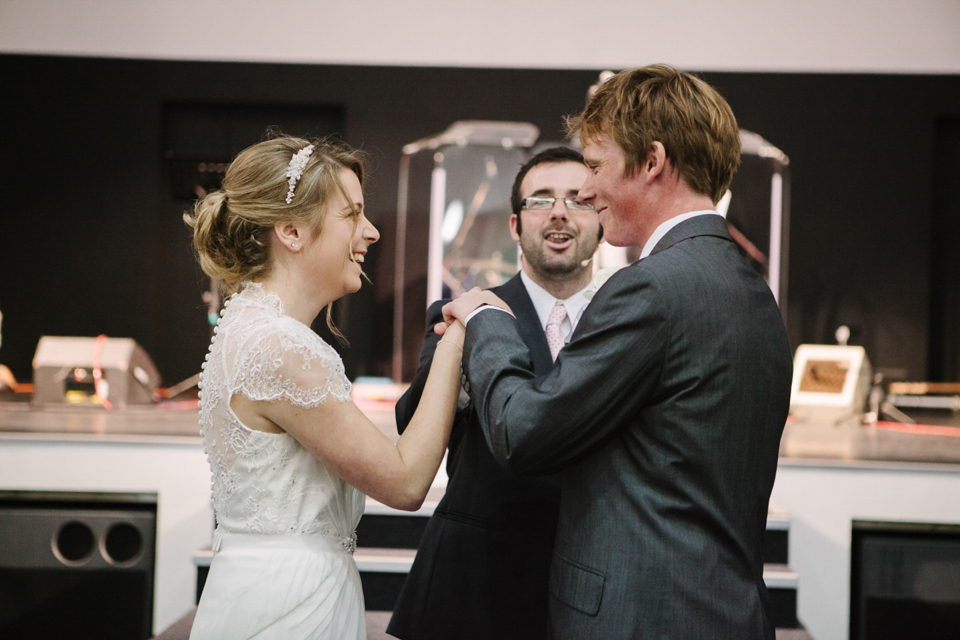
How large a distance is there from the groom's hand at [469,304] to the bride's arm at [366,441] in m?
0.13

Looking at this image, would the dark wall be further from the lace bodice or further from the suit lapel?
the lace bodice

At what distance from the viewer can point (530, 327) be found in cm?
155

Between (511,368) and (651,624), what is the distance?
0.39 meters

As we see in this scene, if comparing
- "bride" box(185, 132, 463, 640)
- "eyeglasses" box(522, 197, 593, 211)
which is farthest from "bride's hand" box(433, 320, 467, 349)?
"eyeglasses" box(522, 197, 593, 211)

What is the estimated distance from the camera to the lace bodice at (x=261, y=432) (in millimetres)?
1229

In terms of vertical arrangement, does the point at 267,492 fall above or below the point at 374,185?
below

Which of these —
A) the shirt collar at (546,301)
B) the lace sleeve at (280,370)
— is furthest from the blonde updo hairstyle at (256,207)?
the shirt collar at (546,301)

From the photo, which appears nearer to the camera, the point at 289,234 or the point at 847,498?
the point at 289,234

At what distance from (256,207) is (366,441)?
0.43 m

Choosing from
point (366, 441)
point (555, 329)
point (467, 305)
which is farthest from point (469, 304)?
point (555, 329)

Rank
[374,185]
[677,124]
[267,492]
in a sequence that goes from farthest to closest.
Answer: [374,185]
[267,492]
[677,124]

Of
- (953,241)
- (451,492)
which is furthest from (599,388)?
(953,241)

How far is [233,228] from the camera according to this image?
1331 millimetres

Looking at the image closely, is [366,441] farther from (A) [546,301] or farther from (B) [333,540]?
(A) [546,301]
